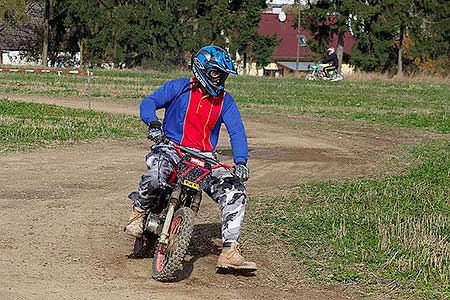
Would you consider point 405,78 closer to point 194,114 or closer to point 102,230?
point 102,230

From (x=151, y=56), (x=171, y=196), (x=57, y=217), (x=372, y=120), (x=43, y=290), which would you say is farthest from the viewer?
(x=151, y=56)

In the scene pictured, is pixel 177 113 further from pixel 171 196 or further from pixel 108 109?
pixel 108 109

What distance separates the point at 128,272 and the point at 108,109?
18.3m

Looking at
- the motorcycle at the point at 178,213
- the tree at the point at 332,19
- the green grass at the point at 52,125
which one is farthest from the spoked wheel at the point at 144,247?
the tree at the point at 332,19

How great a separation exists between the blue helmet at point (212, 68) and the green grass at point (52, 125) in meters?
7.83

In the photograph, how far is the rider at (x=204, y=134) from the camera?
718cm

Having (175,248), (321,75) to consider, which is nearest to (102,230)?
(175,248)

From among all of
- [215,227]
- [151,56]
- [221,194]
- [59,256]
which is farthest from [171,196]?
[151,56]

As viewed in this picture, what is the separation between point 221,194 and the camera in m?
7.22

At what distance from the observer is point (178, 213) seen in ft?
23.1

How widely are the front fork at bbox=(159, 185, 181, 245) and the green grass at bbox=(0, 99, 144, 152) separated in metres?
7.87

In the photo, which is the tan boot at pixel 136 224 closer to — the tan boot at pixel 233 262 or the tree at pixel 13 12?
the tan boot at pixel 233 262

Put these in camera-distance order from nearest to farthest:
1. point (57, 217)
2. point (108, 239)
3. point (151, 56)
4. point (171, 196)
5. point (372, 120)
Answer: point (171, 196), point (108, 239), point (57, 217), point (372, 120), point (151, 56)

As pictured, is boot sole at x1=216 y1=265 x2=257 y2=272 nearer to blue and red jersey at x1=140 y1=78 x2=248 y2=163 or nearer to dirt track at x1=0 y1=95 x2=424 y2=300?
dirt track at x1=0 y1=95 x2=424 y2=300
